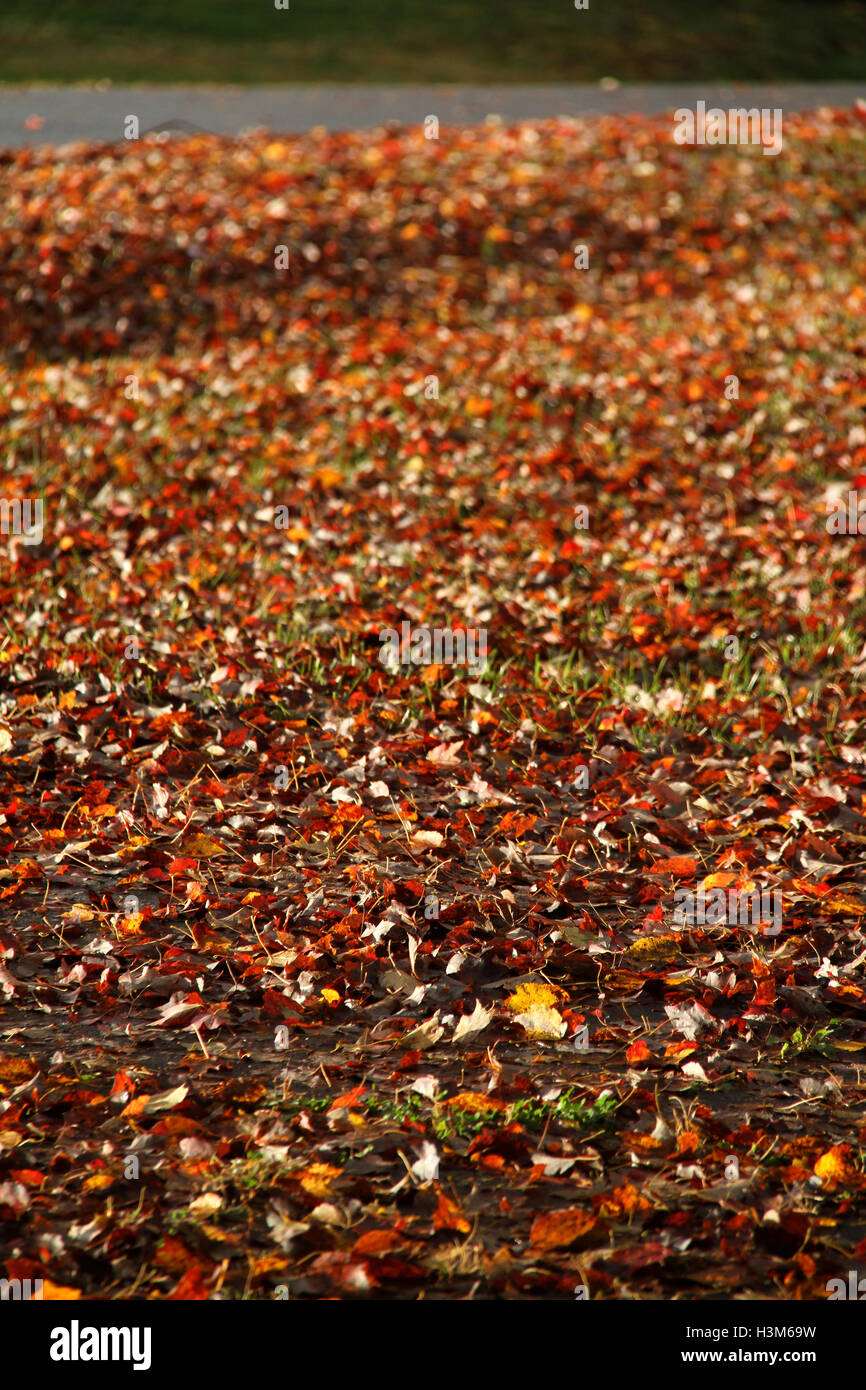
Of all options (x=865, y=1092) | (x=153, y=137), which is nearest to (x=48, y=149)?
(x=153, y=137)

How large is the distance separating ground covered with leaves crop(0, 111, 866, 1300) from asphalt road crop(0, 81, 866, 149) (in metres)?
4.70

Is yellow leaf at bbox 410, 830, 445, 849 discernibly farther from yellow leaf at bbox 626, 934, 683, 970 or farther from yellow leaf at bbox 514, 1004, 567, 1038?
yellow leaf at bbox 514, 1004, 567, 1038

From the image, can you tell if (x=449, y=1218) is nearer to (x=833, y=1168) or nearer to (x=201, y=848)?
(x=833, y=1168)

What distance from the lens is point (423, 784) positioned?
5.05 m

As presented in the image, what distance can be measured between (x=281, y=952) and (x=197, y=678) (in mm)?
2200

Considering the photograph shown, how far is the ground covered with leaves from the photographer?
3.00m

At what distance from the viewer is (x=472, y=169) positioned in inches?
546

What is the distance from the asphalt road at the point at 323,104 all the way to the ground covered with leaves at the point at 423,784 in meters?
4.70

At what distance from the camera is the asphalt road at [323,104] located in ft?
51.1

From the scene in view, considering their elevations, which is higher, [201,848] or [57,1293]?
[201,848]

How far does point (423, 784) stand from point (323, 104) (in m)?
14.9

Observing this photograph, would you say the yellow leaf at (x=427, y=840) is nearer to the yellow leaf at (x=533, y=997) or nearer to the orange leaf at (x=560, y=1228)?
the yellow leaf at (x=533, y=997)

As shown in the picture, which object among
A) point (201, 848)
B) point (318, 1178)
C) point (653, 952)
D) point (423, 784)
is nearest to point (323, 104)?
point (423, 784)

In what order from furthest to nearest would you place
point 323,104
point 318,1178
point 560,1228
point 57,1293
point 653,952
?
1. point 323,104
2. point 653,952
3. point 318,1178
4. point 560,1228
5. point 57,1293
